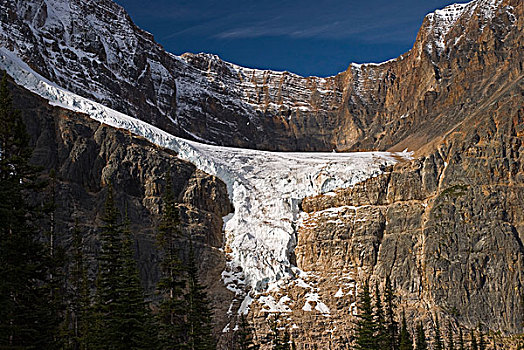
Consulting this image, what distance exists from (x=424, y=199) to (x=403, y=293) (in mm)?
16471

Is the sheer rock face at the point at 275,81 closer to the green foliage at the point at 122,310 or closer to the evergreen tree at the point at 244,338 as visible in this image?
the evergreen tree at the point at 244,338

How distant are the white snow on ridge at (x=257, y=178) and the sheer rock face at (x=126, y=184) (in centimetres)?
232

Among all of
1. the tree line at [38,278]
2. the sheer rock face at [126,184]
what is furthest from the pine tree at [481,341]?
the tree line at [38,278]

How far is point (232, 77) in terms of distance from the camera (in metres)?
185

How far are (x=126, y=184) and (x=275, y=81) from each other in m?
89.9

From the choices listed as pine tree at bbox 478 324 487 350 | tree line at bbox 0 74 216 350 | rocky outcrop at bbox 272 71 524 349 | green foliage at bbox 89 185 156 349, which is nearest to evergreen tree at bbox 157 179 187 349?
tree line at bbox 0 74 216 350

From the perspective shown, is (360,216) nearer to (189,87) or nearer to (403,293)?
(403,293)

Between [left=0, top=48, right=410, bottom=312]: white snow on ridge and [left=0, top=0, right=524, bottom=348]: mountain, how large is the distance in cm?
28

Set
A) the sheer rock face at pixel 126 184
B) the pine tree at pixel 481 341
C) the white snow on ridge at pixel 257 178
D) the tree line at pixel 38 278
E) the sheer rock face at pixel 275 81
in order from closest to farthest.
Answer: the tree line at pixel 38 278 < the pine tree at pixel 481 341 < the sheer rock face at pixel 126 184 < the white snow on ridge at pixel 257 178 < the sheer rock face at pixel 275 81

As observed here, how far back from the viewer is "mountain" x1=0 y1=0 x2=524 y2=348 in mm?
91938

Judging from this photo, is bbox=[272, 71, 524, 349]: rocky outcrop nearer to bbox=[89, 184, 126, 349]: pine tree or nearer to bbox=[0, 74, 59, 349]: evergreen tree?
bbox=[89, 184, 126, 349]: pine tree

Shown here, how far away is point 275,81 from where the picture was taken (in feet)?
622

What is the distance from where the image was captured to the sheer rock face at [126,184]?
98.6m

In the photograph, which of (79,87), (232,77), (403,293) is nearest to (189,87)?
(232,77)
